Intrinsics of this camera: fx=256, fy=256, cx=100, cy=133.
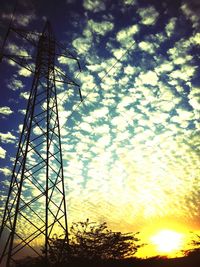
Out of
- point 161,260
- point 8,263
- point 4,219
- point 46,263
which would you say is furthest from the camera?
point 161,260

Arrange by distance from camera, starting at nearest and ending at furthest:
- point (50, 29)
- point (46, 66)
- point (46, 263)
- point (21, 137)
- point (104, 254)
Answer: point (46, 263) < point (21, 137) < point (46, 66) < point (50, 29) < point (104, 254)

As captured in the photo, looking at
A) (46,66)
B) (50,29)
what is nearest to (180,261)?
(46,66)

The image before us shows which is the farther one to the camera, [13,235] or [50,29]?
[50,29]

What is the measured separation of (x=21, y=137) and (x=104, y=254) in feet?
80.7

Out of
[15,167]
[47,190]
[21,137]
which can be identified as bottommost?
[47,190]

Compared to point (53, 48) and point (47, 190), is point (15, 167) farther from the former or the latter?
point (53, 48)

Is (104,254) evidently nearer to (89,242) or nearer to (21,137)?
(89,242)

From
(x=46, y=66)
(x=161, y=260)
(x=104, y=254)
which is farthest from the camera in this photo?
(x=104, y=254)

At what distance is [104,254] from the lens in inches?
1231

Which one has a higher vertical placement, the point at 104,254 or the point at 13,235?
the point at 104,254

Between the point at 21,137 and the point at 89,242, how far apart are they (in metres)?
24.9

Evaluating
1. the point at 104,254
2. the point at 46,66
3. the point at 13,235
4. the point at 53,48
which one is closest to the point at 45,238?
the point at 13,235

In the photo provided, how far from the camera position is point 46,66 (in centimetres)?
1352

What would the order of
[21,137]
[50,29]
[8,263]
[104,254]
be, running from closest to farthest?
[8,263]
[21,137]
[50,29]
[104,254]
